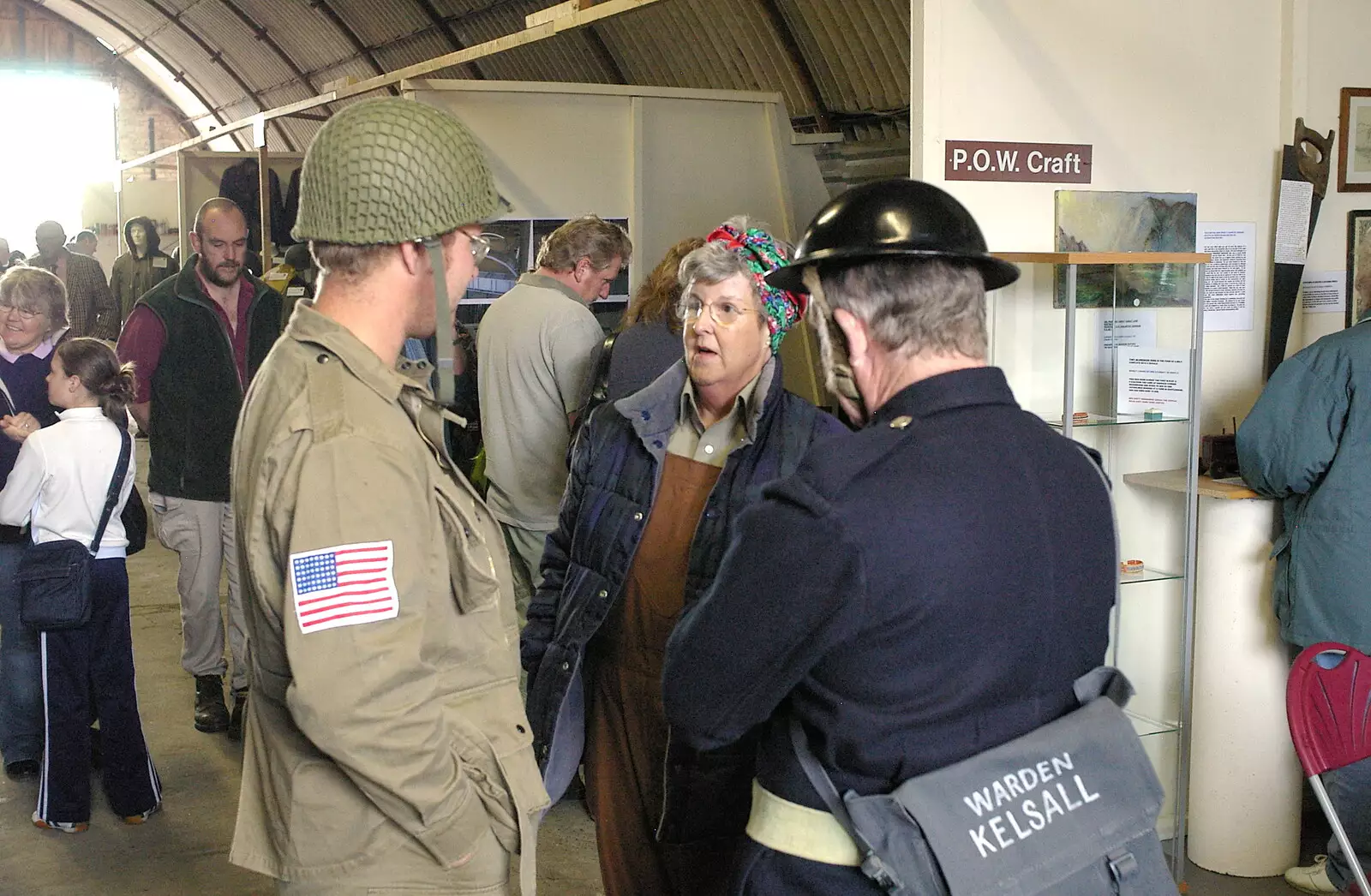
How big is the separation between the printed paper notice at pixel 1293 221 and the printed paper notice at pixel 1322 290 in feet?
0.49

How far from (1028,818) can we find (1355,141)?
150 inches

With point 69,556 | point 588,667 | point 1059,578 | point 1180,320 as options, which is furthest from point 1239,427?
point 69,556

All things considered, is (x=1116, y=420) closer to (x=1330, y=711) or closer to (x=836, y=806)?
(x=1330, y=711)

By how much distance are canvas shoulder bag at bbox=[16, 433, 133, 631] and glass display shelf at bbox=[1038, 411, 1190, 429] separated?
3.06 metres

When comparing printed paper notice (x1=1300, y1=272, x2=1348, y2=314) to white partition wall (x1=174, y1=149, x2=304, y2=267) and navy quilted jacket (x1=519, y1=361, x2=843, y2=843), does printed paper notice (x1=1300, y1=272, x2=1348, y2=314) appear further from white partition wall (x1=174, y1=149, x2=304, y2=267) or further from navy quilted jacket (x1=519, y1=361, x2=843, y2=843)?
white partition wall (x1=174, y1=149, x2=304, y2=267)

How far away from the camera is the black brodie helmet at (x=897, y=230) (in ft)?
4.90

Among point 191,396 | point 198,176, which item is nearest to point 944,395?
point 191,396

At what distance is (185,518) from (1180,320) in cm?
367

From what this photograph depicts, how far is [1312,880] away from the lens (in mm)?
3785

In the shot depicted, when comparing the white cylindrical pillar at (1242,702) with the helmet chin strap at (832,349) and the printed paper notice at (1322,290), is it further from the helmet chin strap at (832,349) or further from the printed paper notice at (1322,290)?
the helmet chin strap at (832,349)

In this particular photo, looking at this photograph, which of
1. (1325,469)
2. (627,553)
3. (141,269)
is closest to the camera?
(627,553)

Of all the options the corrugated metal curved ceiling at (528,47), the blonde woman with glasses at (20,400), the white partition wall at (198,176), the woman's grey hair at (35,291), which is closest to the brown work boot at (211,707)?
the blonde woman with glasses at (20,400)

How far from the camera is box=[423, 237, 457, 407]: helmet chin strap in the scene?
167 cm

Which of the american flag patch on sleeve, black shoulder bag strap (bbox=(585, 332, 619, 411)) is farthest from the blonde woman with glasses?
the american flag patch on sleeve
